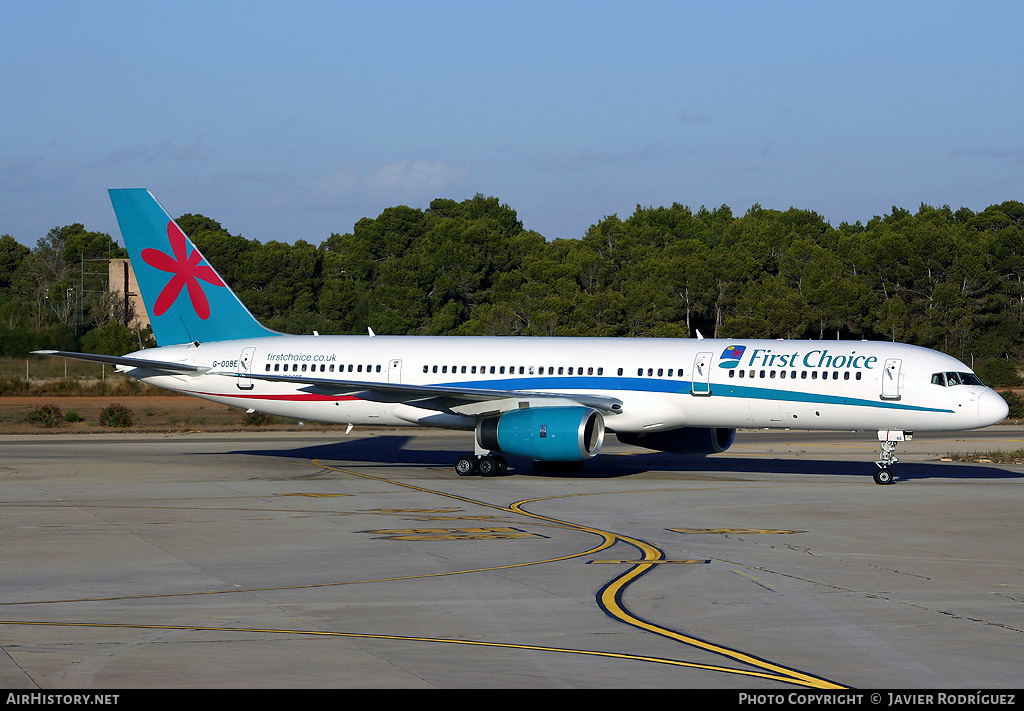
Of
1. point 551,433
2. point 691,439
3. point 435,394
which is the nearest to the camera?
point 551,433

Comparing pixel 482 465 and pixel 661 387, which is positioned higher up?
pixel 661 387

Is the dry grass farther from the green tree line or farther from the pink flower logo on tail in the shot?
the pink flower logo on tail

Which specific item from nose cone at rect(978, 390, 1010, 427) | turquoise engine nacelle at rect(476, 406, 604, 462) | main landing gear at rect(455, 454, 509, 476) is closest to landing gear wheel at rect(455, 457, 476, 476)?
main landing gear at rect(455, 454, 509, 476)

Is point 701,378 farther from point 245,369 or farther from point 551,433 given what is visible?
point 245,369

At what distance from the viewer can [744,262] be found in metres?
96.1

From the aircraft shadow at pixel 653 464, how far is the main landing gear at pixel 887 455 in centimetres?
152

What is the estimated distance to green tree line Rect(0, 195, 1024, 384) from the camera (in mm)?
87250

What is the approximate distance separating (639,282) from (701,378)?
67.3m

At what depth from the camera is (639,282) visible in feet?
322

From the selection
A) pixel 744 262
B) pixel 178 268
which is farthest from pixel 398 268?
pixel 178 268

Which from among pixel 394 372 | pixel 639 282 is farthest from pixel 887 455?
pixel 639 282

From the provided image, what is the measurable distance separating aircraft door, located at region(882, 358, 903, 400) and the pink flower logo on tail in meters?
20.6

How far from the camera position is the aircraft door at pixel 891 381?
98.7 feet

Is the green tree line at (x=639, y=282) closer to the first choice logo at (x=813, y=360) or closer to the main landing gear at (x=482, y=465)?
the main landing gear at (x=482, y=465)
